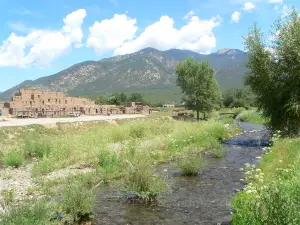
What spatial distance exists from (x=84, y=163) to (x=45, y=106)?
5683 centimetres

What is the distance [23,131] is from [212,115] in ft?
143

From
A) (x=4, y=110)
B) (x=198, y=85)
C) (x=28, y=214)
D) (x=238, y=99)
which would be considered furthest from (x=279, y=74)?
(x=238, y=99)

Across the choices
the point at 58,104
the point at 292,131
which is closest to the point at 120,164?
the point at 292,131

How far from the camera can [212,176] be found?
18984 millimetres

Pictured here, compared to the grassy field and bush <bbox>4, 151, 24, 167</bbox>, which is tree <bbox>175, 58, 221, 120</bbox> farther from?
bush <bbox>4, 151, 24, 167</bbox>

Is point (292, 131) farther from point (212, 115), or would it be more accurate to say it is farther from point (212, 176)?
point (212, 115)

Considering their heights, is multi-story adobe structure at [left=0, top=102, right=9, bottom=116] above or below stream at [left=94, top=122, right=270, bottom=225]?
above

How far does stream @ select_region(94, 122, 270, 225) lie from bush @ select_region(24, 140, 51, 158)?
9.35m

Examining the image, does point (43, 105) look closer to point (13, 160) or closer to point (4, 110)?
point (4, 110)

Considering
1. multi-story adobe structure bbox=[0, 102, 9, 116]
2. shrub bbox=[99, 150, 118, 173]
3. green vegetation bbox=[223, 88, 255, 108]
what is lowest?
shrub bbox=[99, 150, 118, 173]

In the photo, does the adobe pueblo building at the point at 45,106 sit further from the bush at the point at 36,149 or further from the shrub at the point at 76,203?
the shrub at the point at 76,203

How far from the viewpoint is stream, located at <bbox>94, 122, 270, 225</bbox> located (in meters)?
12.4

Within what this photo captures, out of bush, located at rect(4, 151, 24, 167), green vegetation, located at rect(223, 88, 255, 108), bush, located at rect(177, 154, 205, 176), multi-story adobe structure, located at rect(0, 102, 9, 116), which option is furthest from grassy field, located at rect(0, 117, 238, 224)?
green vegetation, located at rect(223, 88, 255, 108)

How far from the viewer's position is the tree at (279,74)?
93.5ft
